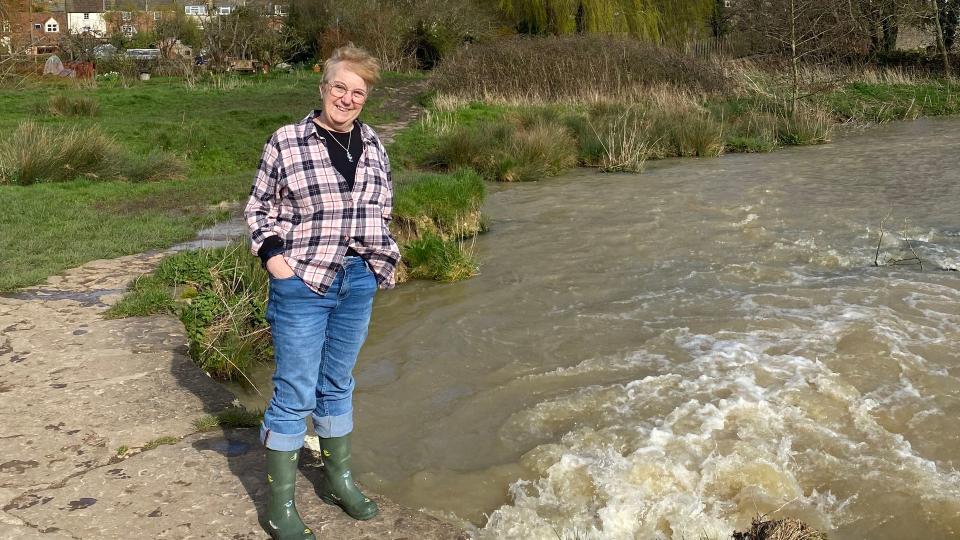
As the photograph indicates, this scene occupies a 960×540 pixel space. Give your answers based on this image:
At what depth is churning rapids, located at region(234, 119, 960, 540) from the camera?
15.4ft

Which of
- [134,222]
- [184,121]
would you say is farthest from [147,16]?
[134,222]

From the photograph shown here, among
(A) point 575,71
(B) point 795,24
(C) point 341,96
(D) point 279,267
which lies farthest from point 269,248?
(B) point 795,24

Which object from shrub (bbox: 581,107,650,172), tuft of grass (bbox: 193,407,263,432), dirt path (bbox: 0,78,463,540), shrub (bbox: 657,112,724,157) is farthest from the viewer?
shrub (bbox: 657,112,724,157)

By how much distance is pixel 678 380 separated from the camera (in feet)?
20.6

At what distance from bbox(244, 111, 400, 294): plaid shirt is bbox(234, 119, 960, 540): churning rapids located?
5.56 feet

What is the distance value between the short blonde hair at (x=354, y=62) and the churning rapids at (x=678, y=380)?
229cm

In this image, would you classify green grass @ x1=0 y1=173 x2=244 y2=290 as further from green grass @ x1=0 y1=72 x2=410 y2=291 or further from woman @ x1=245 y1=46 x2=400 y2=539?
woman @ x1=245 y1=46 x2=400 y2=539

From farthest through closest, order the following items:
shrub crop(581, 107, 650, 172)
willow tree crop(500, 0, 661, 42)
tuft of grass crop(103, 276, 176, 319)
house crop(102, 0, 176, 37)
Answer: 1. house crop(102, 0, 176, 37)
2. willow tree crop(500, 0, 661, 42)
3. shrub crop(581, 107, 650, 172)
4. tuft of grass crop(103, 276, 176, 319)

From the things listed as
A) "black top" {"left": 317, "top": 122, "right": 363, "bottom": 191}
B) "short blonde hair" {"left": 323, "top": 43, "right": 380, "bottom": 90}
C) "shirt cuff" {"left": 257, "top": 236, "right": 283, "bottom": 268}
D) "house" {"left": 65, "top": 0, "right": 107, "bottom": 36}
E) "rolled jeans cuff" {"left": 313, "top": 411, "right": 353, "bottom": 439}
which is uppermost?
"house" {"left": 65, "top": 0, "right": 107, "bottom": 36}

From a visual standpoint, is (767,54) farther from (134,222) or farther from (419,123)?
(134,222)

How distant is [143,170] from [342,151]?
11.8 m

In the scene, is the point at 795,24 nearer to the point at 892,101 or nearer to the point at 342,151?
the point at 892,101

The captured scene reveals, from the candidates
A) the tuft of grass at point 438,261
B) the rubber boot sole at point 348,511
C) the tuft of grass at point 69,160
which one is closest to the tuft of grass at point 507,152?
the tuft of grass at point 69,160

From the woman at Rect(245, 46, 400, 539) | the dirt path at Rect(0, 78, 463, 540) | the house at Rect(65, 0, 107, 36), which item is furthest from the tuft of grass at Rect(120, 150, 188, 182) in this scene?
the house at Rect(65, 0, 107, 36)
